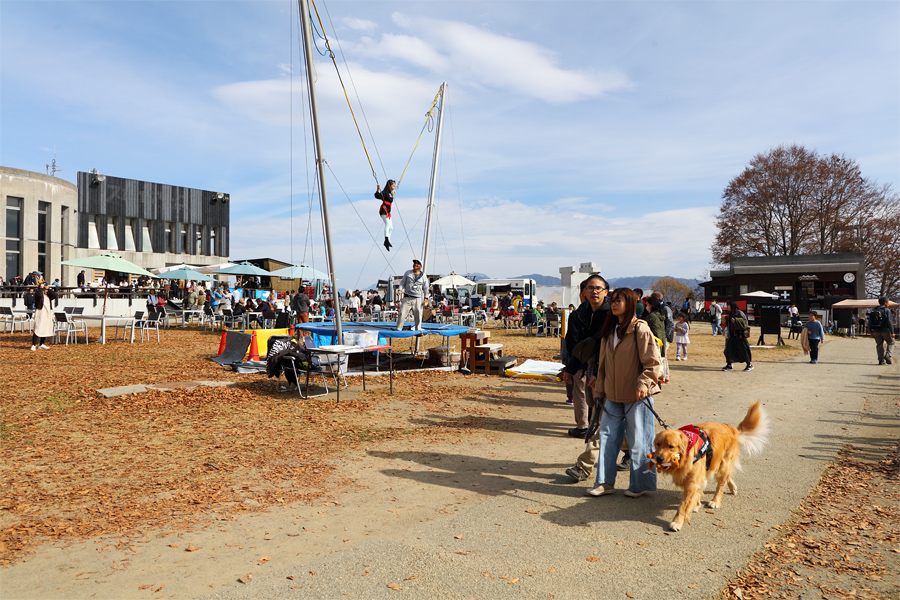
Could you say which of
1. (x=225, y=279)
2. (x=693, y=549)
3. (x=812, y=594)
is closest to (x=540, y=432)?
(x=693, y=549)

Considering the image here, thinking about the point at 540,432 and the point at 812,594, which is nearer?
the point at 812,594

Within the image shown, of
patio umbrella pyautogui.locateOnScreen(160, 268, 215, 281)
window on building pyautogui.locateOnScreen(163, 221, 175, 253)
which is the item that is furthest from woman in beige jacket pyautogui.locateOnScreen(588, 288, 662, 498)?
window on building pyautogui.locateOnScreen(163, 221, 175, 253)

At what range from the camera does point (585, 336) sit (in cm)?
595

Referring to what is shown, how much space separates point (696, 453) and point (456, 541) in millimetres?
1803

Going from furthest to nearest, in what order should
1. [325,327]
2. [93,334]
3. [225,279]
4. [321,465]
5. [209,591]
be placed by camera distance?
[225,279], [93,334], [325,327], [321,465], [209,591]

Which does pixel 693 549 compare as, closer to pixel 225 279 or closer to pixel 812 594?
pixel 812 594

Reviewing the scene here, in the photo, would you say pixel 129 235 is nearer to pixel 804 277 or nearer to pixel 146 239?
pixel 146 239

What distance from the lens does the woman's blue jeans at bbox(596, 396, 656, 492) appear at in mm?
4734

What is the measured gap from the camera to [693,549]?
3.85 m

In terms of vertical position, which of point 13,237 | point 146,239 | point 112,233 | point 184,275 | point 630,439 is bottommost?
point 630,439

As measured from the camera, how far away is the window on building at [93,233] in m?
41.3

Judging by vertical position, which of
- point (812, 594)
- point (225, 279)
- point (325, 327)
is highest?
point (225, 279)

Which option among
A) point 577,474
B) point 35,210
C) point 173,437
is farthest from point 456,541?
point 35,210

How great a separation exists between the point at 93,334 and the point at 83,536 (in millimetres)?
17481
